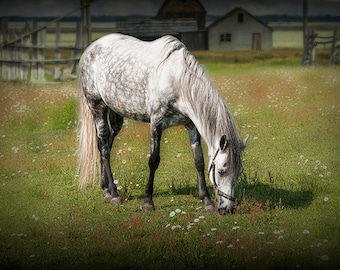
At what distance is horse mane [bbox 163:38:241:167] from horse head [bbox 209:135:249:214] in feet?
0.18

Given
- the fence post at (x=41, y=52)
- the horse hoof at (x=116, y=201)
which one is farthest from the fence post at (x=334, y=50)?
the horse hoof at (x=116, y=201)

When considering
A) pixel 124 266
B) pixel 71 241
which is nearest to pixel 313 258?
pixel 124 266

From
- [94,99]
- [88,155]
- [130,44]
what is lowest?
[88,155]

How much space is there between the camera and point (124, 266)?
698 cm

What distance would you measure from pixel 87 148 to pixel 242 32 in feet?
110

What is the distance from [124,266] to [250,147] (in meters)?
6.29

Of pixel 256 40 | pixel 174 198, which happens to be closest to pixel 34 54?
pixel 174 198

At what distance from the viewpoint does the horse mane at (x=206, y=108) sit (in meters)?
8.15

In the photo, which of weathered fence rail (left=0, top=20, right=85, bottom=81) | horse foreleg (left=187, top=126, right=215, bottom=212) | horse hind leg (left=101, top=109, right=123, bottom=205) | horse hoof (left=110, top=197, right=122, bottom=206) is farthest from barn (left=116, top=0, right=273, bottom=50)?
horse foreleg (left=187, top=126, right=215, bottom=212)

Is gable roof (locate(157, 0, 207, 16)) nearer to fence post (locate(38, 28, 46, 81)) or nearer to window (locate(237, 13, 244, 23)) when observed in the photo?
fence post (locate(38, 28, 46, 81))

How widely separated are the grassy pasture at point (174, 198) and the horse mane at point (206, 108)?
592 mm

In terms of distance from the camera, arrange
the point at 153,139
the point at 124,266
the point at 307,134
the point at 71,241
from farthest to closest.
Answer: the point at 307,134 → the point at 153,139 → the point at 71,241 → the point at 124,266

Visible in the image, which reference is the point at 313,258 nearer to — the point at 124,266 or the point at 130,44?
the point at 124,266

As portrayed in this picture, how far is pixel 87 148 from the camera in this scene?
10.6 meters
